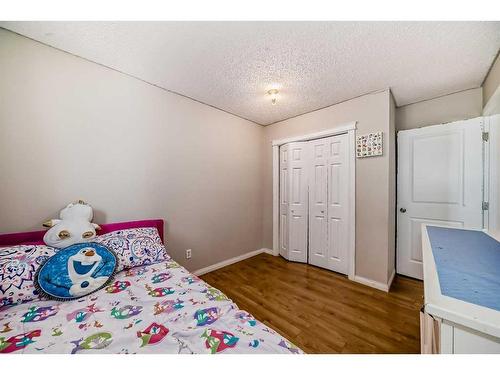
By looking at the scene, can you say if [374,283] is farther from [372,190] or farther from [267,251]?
[267,251]

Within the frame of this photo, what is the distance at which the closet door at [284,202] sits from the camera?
319 centimetres

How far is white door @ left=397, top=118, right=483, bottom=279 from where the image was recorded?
2.10 m

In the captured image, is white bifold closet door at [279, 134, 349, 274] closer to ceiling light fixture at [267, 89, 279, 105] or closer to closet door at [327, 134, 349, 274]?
closet door at [327, 134, 349, 274]

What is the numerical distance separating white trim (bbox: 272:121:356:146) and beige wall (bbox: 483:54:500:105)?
3.67 feet

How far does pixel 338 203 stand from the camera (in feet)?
8.66

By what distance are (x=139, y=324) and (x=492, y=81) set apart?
3.34 m

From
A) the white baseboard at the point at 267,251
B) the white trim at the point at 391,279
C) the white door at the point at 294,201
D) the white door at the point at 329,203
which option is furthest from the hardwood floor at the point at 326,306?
the white baseboard at the point at 267,251

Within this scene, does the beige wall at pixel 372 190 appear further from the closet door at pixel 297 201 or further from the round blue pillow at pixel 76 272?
the round blue pillow at pixel 76 272

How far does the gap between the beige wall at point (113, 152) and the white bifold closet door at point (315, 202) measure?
0.82m

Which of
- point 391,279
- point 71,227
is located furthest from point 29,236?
point 391,279

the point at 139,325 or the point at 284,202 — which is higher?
the point at 284,202

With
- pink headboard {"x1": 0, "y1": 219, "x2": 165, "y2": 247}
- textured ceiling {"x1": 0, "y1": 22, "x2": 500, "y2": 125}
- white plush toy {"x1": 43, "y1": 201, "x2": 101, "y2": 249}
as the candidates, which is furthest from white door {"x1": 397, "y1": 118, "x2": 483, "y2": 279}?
white plush toy {"x1": 43, "y1": 201, "x2": 101, "y2": 249}

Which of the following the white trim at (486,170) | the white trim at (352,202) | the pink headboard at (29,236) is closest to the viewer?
the pink headboard at (29,236)
